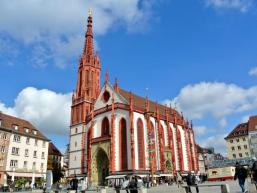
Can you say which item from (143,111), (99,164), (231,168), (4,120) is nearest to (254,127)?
(231,168)

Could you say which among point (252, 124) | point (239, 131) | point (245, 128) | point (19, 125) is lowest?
point (19, 125)

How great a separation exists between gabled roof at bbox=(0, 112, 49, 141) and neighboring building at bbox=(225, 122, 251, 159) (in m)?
56.5

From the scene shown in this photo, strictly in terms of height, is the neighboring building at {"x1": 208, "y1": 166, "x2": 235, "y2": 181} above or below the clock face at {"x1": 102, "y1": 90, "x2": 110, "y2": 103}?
below

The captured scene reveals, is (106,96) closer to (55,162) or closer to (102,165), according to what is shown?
(102,165)

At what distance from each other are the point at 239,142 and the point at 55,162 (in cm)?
5521

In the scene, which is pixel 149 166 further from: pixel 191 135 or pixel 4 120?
pixel 4 120

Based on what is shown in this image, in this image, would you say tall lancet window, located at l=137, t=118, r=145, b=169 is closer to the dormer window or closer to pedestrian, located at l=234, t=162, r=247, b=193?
the dormer window

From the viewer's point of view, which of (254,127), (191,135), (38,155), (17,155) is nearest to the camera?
(17,155)

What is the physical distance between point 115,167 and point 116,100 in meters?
12.6

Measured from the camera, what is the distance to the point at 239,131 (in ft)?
284

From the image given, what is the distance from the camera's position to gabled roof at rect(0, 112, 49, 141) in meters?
56.6

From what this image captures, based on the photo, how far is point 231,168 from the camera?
169ft

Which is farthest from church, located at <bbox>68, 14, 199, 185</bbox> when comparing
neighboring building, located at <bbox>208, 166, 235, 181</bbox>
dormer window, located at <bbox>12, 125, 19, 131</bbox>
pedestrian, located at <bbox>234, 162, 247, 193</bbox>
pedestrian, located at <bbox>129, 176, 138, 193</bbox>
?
pedestrian, located at <bbox>234, 162, 247, 193</bbox>

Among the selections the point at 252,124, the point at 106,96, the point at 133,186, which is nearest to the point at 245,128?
the point at 252,124
